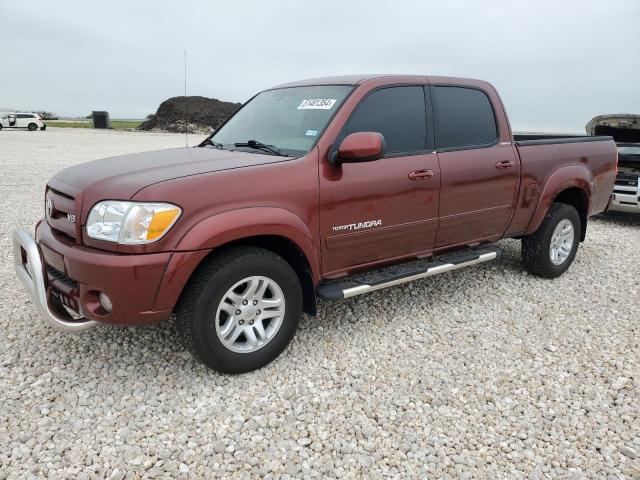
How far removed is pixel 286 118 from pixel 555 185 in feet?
8.88

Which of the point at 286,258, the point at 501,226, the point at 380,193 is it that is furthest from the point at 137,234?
the point at 501,226

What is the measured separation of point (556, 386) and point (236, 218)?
2238mm

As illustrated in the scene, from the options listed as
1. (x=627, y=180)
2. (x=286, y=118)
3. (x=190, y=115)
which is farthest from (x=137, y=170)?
(x=190, y=115)

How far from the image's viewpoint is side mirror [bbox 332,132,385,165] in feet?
10.6

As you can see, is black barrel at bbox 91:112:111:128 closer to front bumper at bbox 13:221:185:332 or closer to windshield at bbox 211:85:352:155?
windshield at bbox 211:85:352:155

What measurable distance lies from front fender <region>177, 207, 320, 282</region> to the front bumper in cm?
10

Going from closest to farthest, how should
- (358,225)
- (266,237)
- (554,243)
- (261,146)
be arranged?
(266,237)
(358,225)
(261,146)
(554,243)

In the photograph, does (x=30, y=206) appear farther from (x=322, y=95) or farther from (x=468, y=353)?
(x=468, y=353)

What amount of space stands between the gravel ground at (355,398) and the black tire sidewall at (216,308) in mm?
137

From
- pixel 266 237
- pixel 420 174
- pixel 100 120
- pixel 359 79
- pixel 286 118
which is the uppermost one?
pixel 100 120

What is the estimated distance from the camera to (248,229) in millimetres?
3014

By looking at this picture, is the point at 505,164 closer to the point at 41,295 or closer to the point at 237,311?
the point at 237,311

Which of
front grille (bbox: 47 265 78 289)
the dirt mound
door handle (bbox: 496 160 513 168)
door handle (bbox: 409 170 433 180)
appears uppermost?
the dirt mound

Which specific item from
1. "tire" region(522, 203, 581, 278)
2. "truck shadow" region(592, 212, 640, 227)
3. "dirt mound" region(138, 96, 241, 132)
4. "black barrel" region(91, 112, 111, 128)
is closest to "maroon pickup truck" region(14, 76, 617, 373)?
"tire" region(522, 203, 581, 278)
